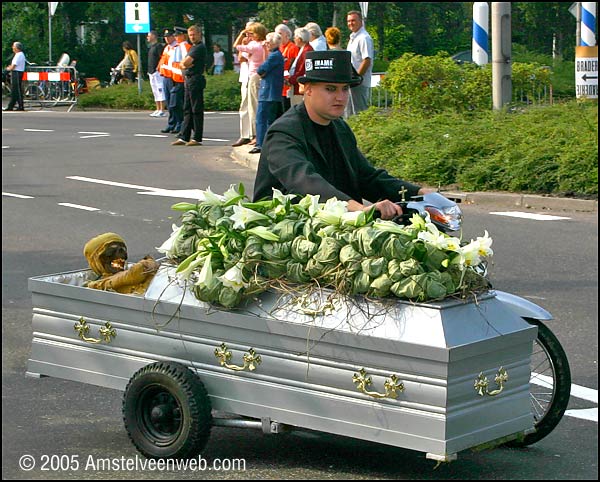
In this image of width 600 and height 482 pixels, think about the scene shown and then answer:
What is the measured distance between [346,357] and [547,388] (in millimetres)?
1228

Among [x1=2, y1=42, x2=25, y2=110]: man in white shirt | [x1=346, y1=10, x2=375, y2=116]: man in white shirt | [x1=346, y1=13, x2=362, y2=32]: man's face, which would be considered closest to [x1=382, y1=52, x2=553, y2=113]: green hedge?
[x1=346, y1=10, x2=375, y2=116]: man in white shirt

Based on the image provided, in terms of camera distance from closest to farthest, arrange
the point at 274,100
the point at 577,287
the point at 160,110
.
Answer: the point at 577,287, the point at 274,100, the point at 160,110

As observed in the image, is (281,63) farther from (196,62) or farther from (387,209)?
(387,209)

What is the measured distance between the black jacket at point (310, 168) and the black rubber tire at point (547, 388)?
0.93 meters

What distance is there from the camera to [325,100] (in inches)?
237

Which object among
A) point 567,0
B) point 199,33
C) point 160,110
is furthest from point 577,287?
point 567,0

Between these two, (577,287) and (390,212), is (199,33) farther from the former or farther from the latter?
(390,212)

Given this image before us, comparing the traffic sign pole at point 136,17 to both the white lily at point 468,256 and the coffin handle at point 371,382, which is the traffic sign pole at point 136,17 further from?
the coffin handle at point 371,382

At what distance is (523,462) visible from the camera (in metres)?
5.74

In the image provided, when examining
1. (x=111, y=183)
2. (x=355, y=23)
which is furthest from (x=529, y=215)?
(x=355, y=23)

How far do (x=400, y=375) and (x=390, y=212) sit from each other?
79 centimetres

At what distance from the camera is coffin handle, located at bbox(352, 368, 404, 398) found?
16.5 feet

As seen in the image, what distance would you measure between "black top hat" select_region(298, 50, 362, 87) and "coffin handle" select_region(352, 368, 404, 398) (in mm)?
1561

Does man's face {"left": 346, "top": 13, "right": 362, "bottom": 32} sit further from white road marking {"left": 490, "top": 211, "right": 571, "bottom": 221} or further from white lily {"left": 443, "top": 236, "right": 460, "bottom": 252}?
white lily {"left": 443, "top": 236, "right": 460, "bottom": 252}
